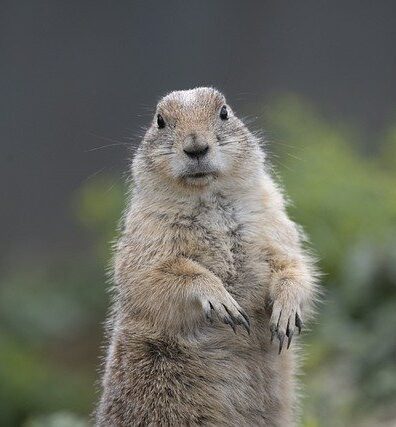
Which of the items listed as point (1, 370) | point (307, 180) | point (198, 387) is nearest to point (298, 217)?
point (307, 180)

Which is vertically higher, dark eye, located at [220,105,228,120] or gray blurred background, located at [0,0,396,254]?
gray blurred background, located at [0,0,396,254]

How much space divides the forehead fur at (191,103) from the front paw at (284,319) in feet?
3.56

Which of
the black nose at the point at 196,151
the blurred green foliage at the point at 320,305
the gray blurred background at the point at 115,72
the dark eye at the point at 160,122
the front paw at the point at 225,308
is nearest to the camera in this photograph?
the front paw at the point at 225,308

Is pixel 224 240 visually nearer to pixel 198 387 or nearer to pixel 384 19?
pixel 198 387

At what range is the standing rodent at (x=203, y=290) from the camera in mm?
5906

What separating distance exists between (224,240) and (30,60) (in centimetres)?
859

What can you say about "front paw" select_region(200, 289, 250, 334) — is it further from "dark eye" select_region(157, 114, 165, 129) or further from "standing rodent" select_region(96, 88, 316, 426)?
Result: "dark eye" select_region(157, 114, 165, 129)

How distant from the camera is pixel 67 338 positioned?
12492mm

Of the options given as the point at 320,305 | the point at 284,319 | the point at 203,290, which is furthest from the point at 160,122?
the point at 320,305

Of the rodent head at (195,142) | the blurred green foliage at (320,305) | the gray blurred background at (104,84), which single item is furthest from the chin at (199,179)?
the gray blurred background at (104,84)

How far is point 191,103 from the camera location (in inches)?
245

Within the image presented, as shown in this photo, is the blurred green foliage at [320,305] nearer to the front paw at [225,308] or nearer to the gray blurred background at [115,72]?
the gray blurred background at [115,72]

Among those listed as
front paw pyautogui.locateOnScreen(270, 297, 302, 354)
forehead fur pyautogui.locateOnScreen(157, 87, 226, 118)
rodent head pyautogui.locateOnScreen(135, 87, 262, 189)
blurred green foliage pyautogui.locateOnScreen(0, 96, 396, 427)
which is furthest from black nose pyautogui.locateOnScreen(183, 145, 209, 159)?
blurred green foliage pyautogui.locateOnScreen(0, 96, 396, 427)

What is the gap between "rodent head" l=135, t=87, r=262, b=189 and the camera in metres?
5.90
